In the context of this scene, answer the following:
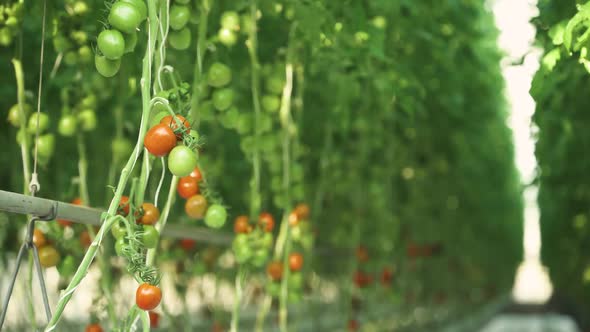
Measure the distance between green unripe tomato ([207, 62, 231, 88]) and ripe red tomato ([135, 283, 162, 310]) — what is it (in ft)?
1.56

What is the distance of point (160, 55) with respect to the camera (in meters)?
1.04

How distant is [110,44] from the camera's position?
949 mm

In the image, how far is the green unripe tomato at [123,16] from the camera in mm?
961

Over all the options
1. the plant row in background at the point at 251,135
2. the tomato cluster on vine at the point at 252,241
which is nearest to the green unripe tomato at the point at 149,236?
the plant row in background at the point at 251,135

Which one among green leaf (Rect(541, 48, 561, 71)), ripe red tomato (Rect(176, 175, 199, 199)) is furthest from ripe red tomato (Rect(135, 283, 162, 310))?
green leaf (Rect(541, 48, 561, 71))

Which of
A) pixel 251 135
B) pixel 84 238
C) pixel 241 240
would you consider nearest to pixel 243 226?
pixel 241 240

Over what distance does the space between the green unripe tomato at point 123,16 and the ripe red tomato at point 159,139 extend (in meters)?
0.15

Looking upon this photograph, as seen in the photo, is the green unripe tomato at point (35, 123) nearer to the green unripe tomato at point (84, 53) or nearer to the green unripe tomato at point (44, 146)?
the green unripe tomato at point (44, 146)

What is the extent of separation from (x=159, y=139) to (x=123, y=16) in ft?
0.58

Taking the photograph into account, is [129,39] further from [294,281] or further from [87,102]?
[294,281]

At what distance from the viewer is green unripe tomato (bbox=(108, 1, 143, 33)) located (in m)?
0.96

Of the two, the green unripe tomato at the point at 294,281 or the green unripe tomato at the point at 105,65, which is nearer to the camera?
the green unripe tomato at the point at 105,65

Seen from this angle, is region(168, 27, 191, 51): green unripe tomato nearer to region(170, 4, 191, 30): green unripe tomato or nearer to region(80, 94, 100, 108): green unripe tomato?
region(170, 4, 191, 30): green unripe tomato

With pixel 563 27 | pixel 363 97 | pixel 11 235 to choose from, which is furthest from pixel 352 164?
pixel 563 27
